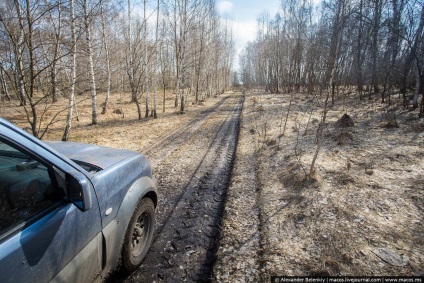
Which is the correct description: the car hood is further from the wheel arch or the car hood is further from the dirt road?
the dirt road

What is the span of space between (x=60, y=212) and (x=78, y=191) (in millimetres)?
170

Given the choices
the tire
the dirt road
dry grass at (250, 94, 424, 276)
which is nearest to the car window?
the tire

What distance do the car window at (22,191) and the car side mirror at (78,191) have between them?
139mm

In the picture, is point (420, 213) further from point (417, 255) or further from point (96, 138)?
point (96, 138)

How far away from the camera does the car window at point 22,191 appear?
1352 millimetres

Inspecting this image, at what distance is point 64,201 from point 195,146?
662 centimetres

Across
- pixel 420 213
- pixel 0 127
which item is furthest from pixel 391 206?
pixel 0 127

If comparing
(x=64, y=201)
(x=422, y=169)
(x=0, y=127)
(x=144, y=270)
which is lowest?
(x=144, y=270)

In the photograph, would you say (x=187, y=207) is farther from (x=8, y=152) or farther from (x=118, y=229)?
(x=8, y=152)

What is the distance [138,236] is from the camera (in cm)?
269

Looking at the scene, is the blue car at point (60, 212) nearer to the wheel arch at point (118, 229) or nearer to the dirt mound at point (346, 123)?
the wheel arch at point (118, 229)

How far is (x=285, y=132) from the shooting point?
8969 mm

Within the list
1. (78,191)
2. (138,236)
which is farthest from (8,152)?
(138,236)

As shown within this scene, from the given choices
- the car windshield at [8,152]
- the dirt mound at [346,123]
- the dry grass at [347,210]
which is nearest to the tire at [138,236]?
the car windshield at [8,152]
